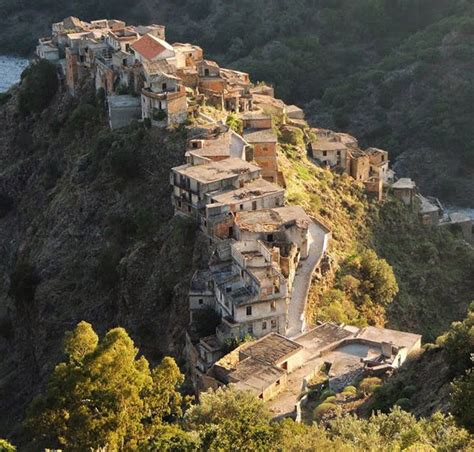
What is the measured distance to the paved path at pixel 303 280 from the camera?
131 feet

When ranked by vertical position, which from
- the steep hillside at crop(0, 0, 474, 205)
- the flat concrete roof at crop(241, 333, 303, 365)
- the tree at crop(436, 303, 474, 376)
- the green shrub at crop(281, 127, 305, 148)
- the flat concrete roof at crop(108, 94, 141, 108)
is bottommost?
the flat concrete roof at crop(241, 333, 303, 365)

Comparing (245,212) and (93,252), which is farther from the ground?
(245,212)

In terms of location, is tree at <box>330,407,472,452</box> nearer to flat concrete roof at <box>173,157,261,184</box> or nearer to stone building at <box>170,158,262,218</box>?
stone building at <box>170,158,262,218</box>

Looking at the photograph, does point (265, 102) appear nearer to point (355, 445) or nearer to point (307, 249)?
point (307, 249)

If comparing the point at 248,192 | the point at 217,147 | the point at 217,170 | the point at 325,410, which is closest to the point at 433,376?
the point at 325,410

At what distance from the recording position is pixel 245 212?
4378 centimetres

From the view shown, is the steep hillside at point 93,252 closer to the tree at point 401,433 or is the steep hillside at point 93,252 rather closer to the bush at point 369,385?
the bush at point 369,385

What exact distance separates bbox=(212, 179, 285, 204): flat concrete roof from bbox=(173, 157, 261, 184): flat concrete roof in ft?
2.44

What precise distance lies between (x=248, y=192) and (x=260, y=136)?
8.09 m

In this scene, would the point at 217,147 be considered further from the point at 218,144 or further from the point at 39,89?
the point at 39,89

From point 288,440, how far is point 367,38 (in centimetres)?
9402

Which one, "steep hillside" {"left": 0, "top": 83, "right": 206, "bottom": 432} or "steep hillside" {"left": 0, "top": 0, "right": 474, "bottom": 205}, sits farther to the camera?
"steep hillside" {"left": 0, "top": 0, "right": 474, "bottom": 205}

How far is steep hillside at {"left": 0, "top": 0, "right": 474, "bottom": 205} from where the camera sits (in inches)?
3514

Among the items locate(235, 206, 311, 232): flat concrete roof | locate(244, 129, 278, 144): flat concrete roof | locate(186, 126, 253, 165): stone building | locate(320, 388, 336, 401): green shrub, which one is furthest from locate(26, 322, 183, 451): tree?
locate(244, 129, 278, 144): flat concrete roof
